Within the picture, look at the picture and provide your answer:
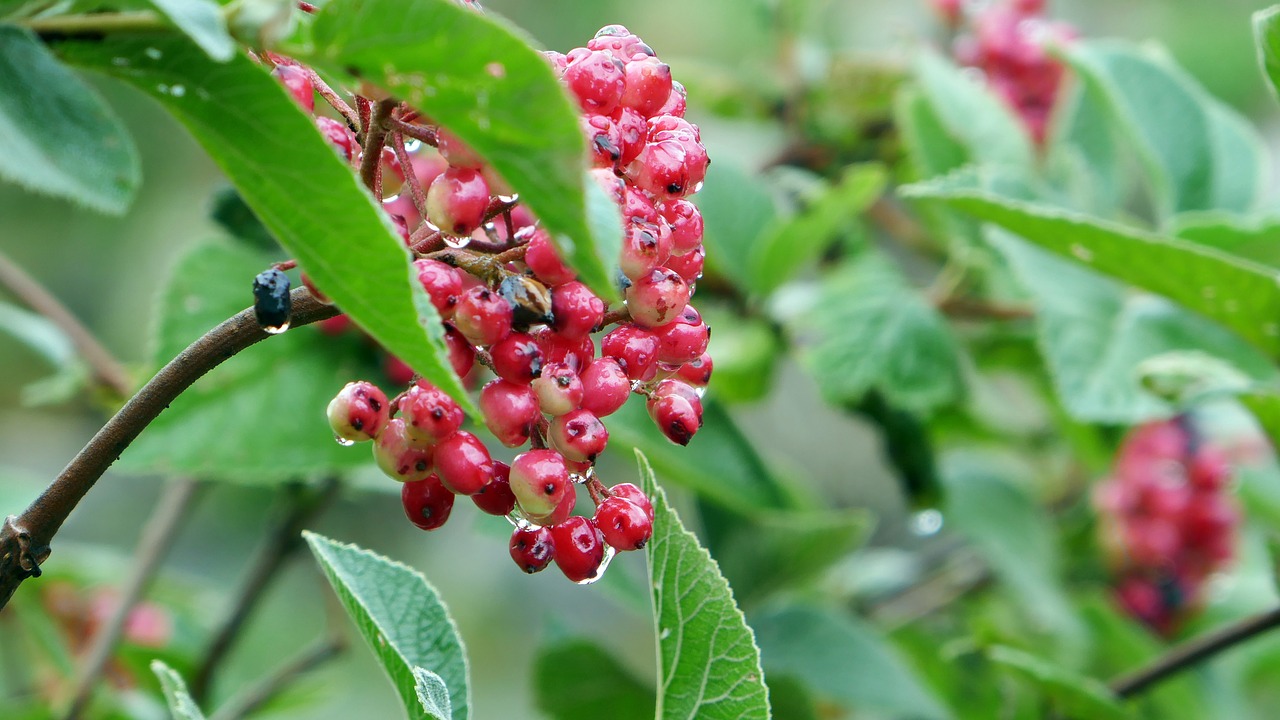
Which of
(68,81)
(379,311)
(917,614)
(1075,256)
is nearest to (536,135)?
(379,311)

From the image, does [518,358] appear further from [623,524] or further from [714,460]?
[714,460]

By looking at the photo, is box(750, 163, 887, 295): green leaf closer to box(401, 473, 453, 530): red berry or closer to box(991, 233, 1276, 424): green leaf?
box(991, 233, 1276, 424): green leaf

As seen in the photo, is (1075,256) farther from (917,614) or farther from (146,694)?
(146,694)

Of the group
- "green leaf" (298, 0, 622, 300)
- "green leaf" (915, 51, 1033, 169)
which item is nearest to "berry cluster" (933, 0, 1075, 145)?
"green leaf" (915, 51, 1033, 169)

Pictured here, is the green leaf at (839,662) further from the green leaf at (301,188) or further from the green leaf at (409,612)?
the green leaf at (301,188)

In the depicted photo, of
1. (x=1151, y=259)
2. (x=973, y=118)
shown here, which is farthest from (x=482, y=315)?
(x=973, y=118)

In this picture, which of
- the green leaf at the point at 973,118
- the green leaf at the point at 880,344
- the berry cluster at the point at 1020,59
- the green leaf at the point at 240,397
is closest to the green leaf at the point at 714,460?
the green leaf at the point at 880,344

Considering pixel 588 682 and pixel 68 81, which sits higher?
pixel 68 81
